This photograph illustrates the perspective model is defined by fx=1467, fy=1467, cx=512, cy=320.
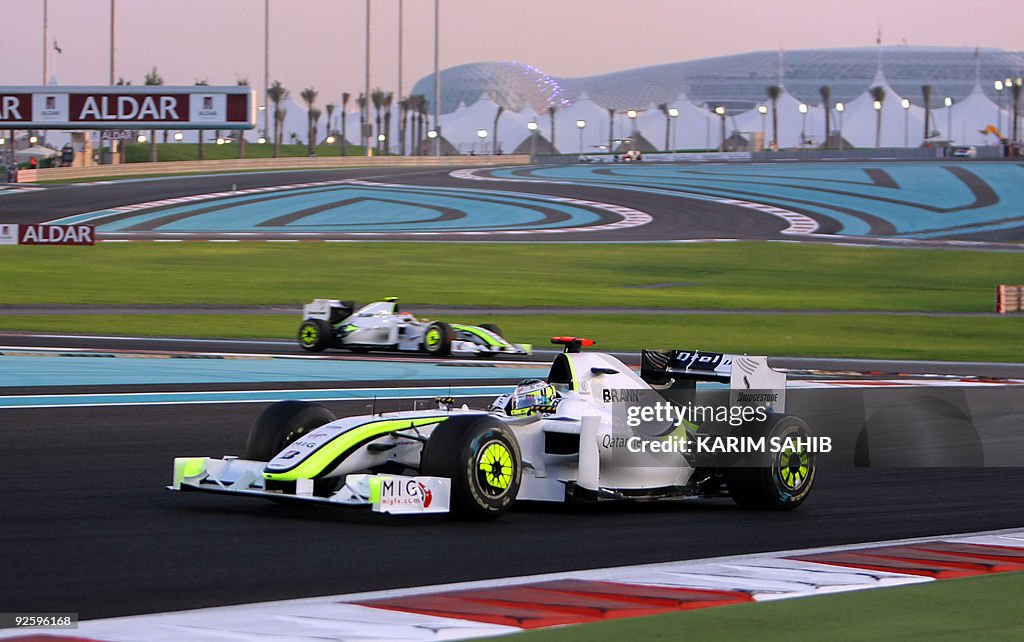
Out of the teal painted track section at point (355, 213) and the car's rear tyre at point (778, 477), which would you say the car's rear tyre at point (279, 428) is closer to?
the car's rear tyre at point (778, 477)

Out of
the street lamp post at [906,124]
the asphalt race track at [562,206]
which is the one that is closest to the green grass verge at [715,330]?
the asphalt race track at [562,206]

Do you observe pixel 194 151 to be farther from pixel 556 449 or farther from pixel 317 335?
pixel 556 449

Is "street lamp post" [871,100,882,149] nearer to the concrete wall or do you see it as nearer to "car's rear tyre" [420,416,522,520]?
the concrete wall

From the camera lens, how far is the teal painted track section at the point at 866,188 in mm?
72750

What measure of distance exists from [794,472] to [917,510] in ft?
3.51

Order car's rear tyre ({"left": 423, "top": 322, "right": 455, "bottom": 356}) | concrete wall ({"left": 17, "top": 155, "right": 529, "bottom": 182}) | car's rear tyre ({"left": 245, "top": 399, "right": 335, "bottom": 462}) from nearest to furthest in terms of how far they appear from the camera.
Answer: car's rear tyre ({"left": 245, "top": 399, "right": 335, "bottom": 462}) → car's rear tyre ({"left": 423, "top": 322, "right": 455, "bottom": 356}) → concrete wall ({"left": 17, "top": 155, "right": 529, "bottom": 182})

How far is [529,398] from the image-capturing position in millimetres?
11766

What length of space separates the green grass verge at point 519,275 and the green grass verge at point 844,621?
110ft

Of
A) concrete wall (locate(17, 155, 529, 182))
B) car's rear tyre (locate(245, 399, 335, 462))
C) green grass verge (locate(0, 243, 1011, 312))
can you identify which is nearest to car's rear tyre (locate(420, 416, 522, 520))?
car's rear tyre (locate(245, 399, 335, 462))

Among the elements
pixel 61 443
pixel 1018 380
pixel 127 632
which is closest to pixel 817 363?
pixel 1018 380

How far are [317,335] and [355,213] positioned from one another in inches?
1776

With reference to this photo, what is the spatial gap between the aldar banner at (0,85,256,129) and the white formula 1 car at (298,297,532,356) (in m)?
8.95

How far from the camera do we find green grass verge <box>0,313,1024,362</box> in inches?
1240

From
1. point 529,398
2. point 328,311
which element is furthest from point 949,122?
point 529,398
